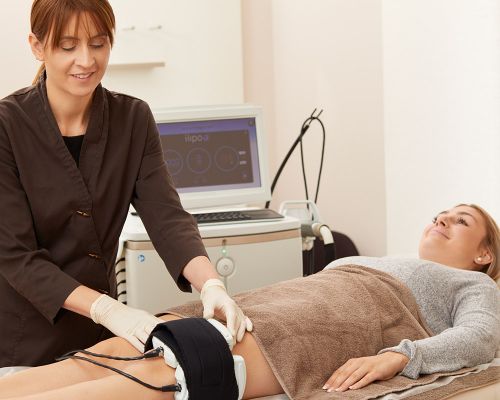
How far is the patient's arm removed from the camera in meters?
1.53

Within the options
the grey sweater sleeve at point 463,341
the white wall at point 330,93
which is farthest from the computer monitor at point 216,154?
the grey sweater sleeve at point 463,341

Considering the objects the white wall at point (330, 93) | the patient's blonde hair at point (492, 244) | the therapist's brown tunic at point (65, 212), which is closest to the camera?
the therapist's brown tunic at point (65, 212)

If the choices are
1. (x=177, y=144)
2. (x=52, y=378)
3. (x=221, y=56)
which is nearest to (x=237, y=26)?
(x=221, y=56)

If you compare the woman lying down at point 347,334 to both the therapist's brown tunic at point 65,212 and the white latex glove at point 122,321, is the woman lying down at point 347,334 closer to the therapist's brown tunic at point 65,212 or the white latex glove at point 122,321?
the white latex glove at point 122,321

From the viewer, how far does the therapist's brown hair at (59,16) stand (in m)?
1.71

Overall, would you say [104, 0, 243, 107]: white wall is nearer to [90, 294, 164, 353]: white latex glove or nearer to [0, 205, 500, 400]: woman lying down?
[0, 205, 500, 400]: woman lying down

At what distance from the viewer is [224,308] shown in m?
1.80

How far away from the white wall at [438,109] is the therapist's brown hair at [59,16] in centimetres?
141

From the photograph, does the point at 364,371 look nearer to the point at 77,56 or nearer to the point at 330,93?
the point at 77,56

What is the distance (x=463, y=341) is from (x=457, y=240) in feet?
1.81

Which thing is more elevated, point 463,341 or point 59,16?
point 59,16

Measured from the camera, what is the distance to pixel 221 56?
402cm

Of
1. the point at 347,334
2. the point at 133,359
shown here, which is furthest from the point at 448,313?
the point at 133,359

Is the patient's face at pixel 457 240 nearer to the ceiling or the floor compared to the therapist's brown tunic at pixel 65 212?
nearer to the floor
